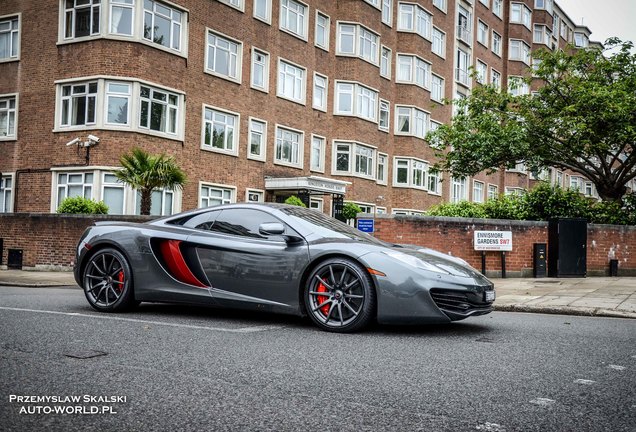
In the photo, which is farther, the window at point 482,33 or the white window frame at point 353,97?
the window at point 482,33

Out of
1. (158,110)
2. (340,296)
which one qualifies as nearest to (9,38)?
(158,110)

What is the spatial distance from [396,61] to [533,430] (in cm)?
3433

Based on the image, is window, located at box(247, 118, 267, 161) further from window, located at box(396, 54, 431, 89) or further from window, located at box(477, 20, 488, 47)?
window, located at box(477, 20, 488, 47)

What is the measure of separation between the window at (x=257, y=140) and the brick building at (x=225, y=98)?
0.07 m

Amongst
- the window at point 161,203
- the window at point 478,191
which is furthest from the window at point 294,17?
the window at point 478,191

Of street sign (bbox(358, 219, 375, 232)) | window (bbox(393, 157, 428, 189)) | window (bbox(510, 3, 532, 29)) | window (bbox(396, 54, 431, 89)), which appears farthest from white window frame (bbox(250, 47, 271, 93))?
window (bbox(510, 3, 532, 29))

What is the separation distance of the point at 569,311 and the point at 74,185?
17683 millimetres

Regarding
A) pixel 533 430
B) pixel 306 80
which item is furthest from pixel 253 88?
pixel 533 430

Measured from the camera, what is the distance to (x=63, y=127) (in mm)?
22281

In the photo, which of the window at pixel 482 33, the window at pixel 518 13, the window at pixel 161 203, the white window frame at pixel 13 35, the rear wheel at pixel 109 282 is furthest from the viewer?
the window at pixel 518 13

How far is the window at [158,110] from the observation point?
2212 cm

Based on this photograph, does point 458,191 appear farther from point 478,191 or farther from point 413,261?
point 413,261

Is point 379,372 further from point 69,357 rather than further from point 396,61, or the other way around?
point 396,61

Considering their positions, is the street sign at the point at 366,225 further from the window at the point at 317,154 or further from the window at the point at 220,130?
the window at the point at 317,154
